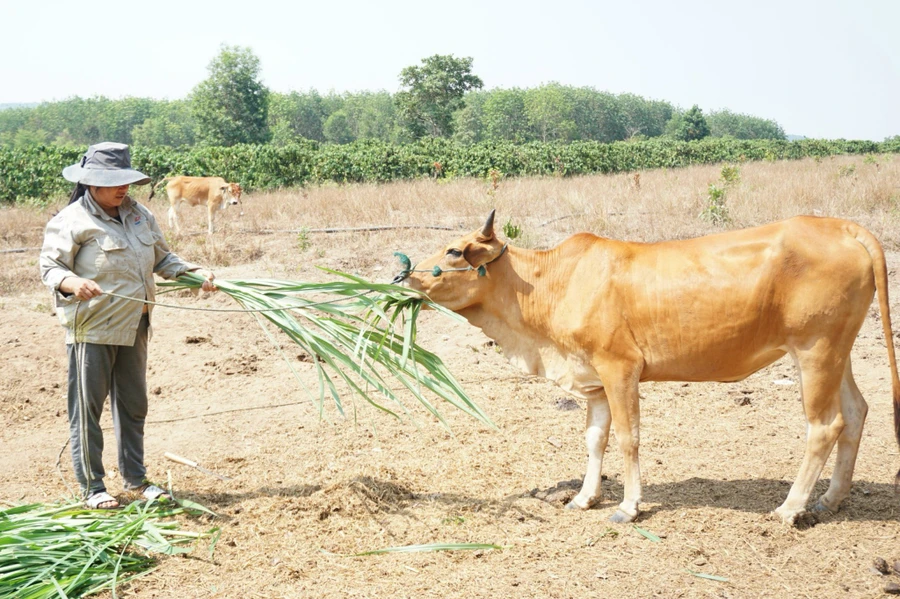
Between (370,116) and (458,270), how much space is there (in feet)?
376

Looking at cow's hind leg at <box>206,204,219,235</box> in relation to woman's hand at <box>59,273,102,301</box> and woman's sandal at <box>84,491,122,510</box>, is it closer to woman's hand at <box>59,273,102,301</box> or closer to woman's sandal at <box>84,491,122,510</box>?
woman's sandal at <box>84,491,122,510</box>

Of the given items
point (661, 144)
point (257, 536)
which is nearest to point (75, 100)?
point (661, 144)

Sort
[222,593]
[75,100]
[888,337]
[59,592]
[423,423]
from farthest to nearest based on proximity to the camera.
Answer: [75,100] → [423,423] → [888,337] → [222,593] → [59,592]

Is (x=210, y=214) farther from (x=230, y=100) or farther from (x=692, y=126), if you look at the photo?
(x=692, y=126)

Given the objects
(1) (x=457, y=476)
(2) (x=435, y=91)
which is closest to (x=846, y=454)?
(1) (x=457, y=476)

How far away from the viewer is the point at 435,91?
59.2m

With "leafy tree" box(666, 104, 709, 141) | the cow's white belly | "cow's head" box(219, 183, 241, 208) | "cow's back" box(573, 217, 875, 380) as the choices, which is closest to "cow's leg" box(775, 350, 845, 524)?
"cow's back" box(573, 217, 875, 380)

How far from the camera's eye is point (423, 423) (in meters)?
6.54

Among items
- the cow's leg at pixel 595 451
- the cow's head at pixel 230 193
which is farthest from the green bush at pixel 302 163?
the cow's leg at pixel 595 451

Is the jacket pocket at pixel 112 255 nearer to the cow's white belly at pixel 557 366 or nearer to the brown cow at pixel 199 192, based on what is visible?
the cow's white belly at pixel 557 366

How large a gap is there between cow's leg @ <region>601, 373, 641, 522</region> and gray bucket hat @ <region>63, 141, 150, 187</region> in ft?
9.39

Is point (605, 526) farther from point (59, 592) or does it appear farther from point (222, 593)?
point (59, 592)

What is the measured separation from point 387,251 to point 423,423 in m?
5.49

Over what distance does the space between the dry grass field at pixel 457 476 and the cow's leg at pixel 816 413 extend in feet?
0.57
